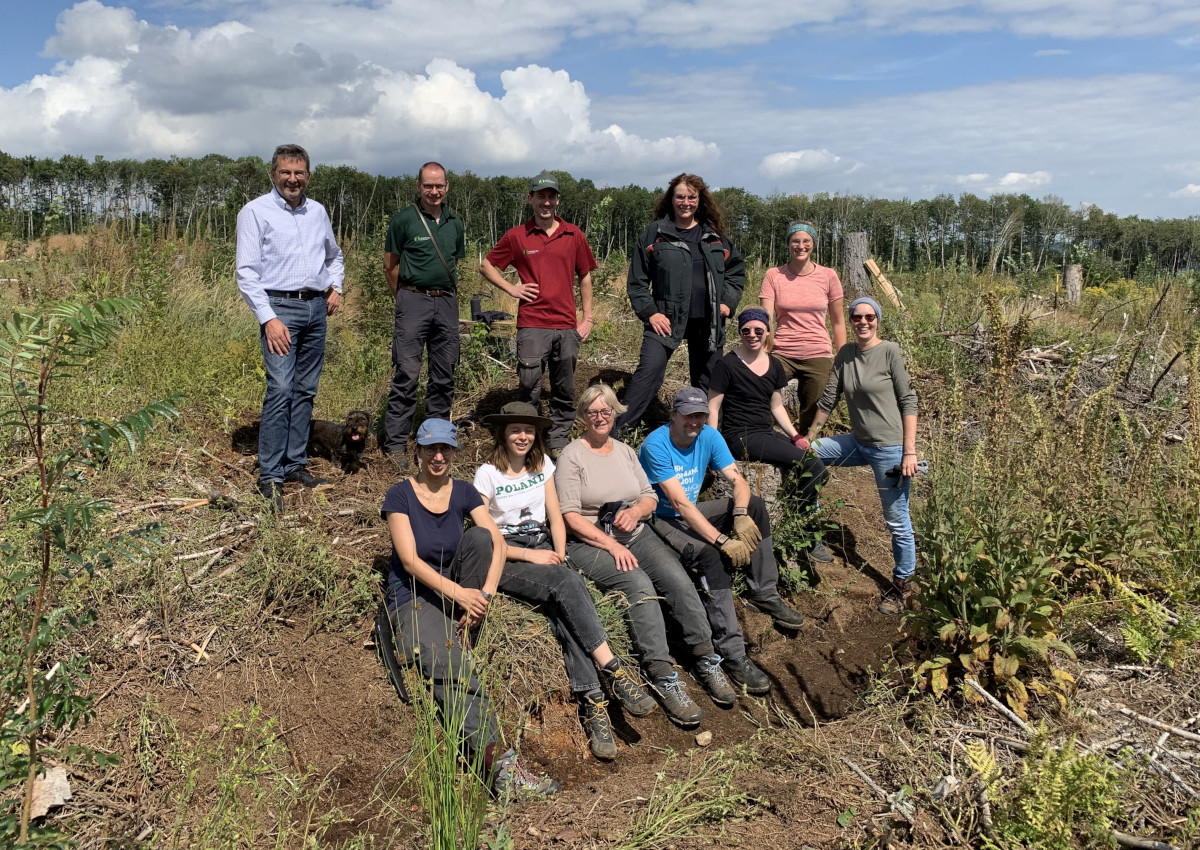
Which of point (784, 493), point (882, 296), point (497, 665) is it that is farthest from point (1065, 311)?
point (497, 665)

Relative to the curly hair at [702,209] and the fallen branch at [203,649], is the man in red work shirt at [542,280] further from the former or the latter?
the fallen branch at [203,649]

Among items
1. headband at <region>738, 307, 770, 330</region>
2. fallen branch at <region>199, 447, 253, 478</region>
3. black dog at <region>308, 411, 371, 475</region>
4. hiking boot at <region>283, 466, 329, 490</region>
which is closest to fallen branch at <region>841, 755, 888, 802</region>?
headband at <region>738, 307, 770, 330</region>

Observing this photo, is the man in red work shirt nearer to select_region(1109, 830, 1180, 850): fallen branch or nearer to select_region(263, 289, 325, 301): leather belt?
select_region(263, 289, 325, 301): leather belt

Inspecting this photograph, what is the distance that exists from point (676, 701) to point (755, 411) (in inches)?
82.4

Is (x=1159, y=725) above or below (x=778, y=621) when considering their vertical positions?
above

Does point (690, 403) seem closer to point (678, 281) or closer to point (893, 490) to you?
point (678, 281)

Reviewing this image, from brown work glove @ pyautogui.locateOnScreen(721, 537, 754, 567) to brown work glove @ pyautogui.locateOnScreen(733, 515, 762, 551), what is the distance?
63 millimetres

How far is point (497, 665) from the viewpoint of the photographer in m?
3.97

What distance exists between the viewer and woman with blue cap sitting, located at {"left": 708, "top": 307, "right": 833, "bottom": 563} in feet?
17.9

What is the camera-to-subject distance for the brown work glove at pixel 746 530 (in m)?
4.90

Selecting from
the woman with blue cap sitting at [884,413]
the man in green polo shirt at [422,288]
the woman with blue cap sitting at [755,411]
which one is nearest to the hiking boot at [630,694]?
the woman with blue cap sitting at [755,411]

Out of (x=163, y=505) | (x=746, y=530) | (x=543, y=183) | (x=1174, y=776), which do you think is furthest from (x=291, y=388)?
(x=1174, y=776)

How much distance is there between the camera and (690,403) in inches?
189

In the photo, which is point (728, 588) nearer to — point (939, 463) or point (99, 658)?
point (939, 463)
